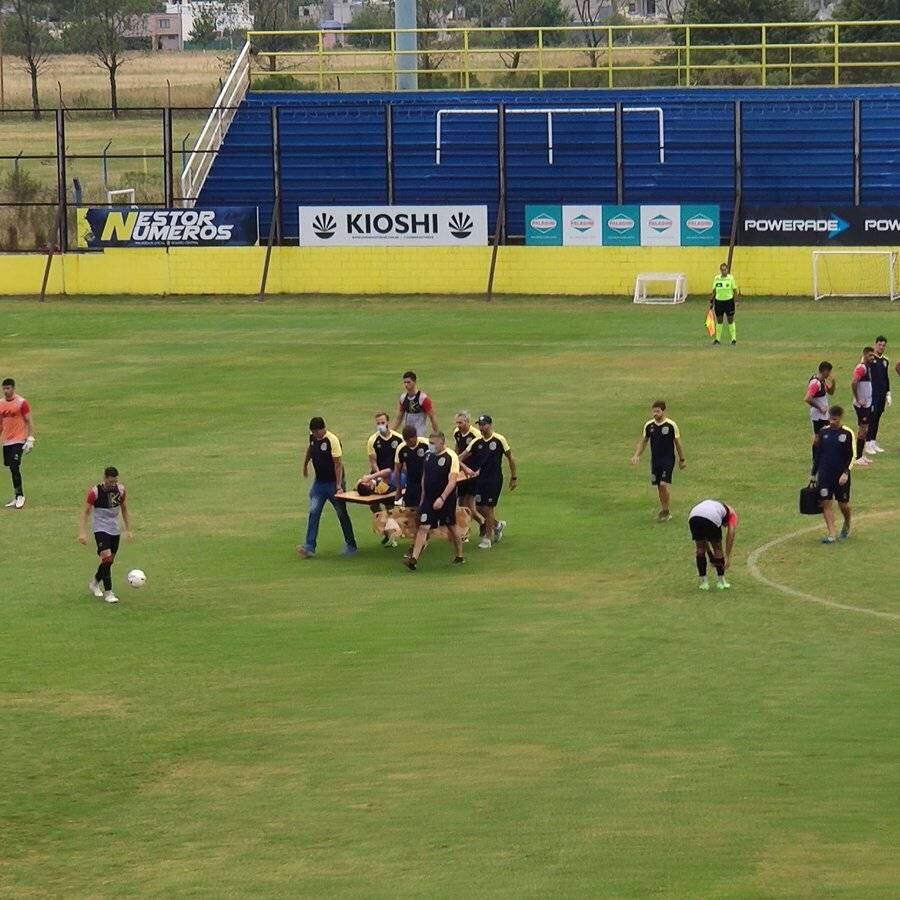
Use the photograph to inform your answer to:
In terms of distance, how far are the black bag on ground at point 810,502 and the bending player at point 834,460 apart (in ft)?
0.24

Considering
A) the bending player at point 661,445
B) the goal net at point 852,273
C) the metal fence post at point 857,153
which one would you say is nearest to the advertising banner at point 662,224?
the goal net at point 852,273

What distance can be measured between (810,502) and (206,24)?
5184 inches

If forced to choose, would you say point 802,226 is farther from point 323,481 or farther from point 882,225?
point 323,481

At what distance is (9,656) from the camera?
71.8 feet

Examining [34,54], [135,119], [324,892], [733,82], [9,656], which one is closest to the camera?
[324,892]

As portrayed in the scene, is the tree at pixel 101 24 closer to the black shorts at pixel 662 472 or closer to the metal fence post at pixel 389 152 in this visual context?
the metal fence post at pixel 389 152

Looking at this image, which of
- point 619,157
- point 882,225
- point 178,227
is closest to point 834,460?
point 882,225

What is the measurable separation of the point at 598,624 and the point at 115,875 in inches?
348

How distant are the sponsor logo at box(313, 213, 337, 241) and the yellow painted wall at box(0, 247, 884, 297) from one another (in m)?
0.89

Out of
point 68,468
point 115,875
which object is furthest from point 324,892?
point 68,468

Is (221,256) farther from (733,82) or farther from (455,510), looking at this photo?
(455,510)

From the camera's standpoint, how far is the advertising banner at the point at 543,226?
61.4 m

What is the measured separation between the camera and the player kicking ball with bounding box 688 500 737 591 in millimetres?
23469

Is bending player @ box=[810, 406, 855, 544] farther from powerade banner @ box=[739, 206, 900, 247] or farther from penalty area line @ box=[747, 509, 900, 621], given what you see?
powerade banner @ box=[739, 206, 900, 247]
